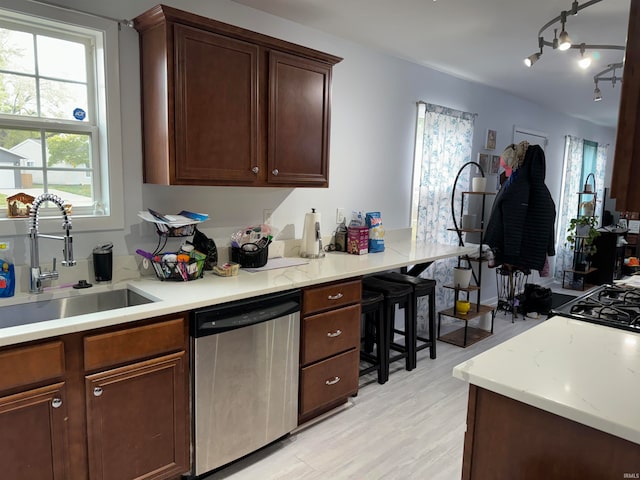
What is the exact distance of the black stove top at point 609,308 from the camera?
172 centimetres

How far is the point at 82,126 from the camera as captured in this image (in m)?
2.22

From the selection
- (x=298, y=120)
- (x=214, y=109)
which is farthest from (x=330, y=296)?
(x=214, y=109)

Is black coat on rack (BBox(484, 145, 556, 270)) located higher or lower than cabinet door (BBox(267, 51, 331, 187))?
lower

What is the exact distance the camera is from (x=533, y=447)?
3.86 feet

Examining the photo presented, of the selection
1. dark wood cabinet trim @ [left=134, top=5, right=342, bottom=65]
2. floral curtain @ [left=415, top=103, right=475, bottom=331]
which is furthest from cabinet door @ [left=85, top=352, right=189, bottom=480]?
floral curtain @ [left=415, top=103, right=475, bottom=331]

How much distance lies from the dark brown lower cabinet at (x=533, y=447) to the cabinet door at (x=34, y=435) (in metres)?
1.41

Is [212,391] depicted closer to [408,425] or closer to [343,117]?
[408,425]

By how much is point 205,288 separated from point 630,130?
5.81 feet

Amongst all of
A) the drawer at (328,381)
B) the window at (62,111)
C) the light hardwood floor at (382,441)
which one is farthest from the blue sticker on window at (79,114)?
the light hardwood floor at (382,441)

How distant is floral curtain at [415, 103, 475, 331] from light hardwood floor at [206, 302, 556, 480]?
47.8 inches

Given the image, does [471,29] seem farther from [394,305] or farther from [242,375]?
[242,375]

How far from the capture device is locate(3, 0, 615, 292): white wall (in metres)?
2.29

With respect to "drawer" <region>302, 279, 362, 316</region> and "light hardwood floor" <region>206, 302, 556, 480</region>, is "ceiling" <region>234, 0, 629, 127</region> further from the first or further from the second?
"light hardwood floor" <region>206, 302, 556, 480</region>

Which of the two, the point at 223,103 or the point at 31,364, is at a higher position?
the point at 223,103
